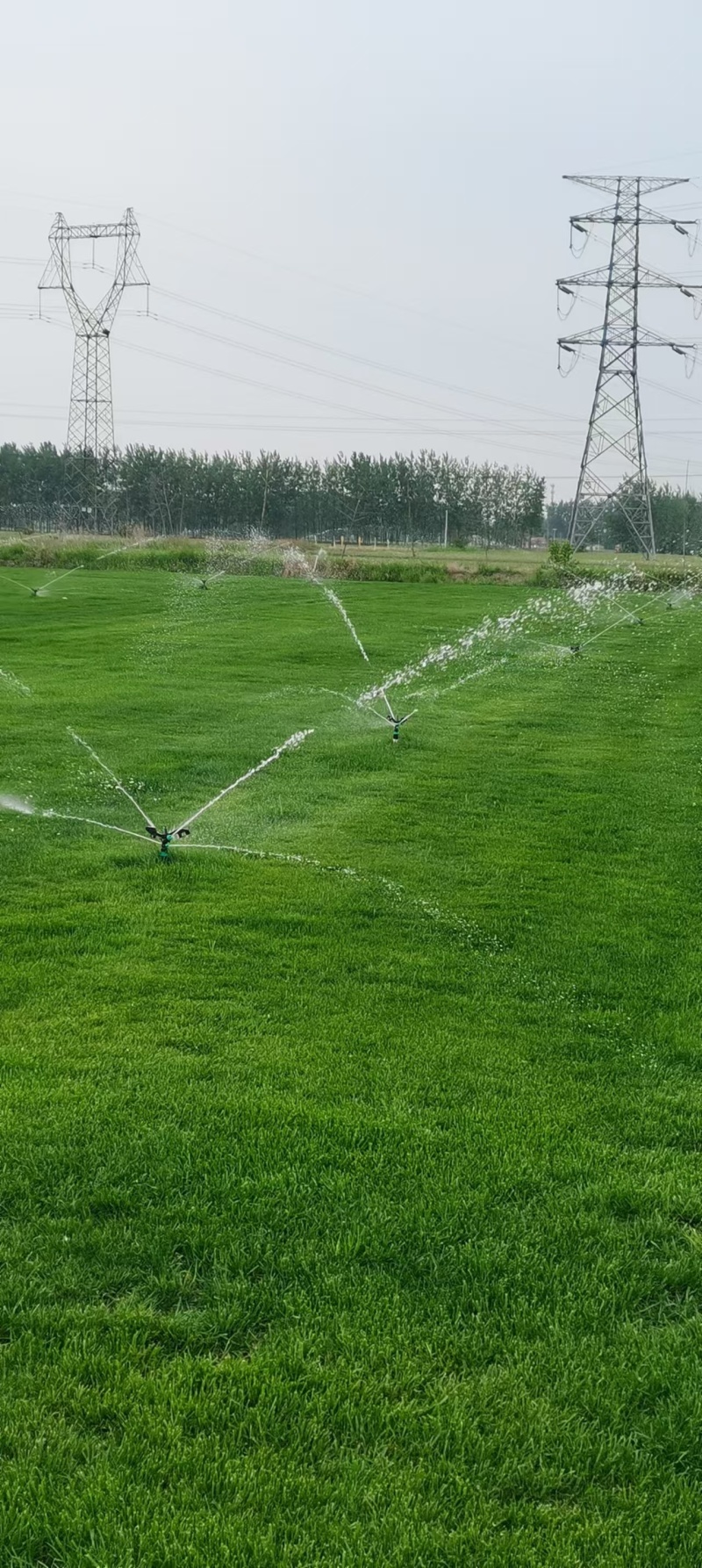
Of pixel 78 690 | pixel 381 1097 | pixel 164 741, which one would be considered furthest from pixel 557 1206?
pixel 78 690

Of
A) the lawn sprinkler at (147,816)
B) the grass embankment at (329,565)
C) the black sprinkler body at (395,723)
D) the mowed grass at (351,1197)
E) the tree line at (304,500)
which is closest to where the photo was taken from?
the mowed grass at (351,1197)

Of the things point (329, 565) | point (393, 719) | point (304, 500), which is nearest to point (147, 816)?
point (393, 719)

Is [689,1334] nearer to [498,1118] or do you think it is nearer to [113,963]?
[498,1118]

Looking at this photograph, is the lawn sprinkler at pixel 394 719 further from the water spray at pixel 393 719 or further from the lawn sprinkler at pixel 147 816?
the lawn sprinkler at pixel 147 816

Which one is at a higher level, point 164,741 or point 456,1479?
point 164,741

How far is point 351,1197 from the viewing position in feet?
12.4

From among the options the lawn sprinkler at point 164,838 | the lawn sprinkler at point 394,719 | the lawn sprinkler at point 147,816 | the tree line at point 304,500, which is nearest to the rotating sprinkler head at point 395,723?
the lawn sprinkler at point 394,719

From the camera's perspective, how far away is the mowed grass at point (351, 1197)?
2.61 m

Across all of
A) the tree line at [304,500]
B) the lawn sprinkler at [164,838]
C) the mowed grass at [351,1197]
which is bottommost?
the mowed grass at [351,1197]

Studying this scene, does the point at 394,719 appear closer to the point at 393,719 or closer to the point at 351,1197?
the point at 393,719

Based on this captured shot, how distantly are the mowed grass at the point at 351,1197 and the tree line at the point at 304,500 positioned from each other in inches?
2678

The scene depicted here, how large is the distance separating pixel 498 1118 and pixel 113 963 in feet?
7.88

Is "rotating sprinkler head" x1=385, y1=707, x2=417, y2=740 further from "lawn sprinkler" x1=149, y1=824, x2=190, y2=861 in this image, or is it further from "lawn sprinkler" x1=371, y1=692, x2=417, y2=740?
"lawn sprinkler" x1=149, y1=824, x2=190, y2=861

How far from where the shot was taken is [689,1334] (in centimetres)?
321
